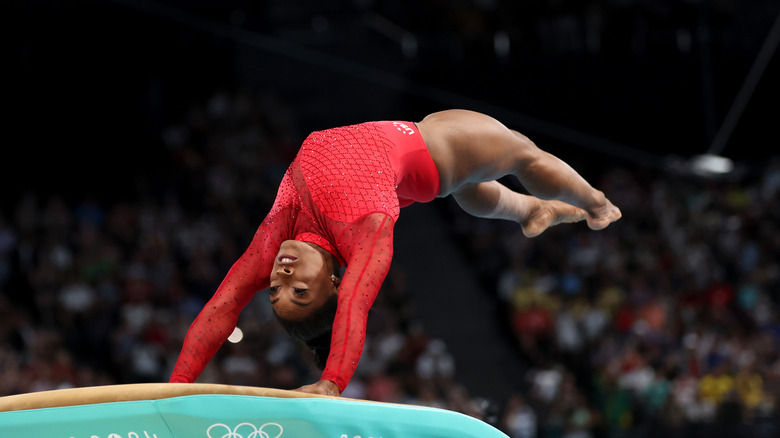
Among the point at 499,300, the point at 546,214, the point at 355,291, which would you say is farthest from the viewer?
the point at 499,300

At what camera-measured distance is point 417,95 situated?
1061 centimetres

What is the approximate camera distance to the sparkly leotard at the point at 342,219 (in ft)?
8.79

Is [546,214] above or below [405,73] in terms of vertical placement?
below

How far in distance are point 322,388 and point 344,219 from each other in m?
0.65

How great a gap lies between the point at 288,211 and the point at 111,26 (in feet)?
26.4

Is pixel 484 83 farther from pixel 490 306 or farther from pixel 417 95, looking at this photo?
pixel 490 306

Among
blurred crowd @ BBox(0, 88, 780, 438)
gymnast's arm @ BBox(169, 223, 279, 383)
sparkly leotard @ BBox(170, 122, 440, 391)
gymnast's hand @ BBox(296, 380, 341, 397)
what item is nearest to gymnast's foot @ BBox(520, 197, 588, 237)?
sparkly leotard @ BBox(170, 122, 440, 391)

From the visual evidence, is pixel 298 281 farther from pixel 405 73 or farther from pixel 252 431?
pixel 405 73

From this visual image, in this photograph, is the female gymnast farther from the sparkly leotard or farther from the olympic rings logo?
the olympic rings logo

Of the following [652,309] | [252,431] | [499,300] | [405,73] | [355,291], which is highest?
[405,73]

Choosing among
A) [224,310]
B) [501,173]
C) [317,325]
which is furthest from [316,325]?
[501,173]

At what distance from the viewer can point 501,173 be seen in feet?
11.2

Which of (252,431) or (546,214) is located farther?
(546,214)

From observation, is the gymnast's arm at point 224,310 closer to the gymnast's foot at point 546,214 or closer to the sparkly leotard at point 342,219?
the sparkly leotard at point 342,219
